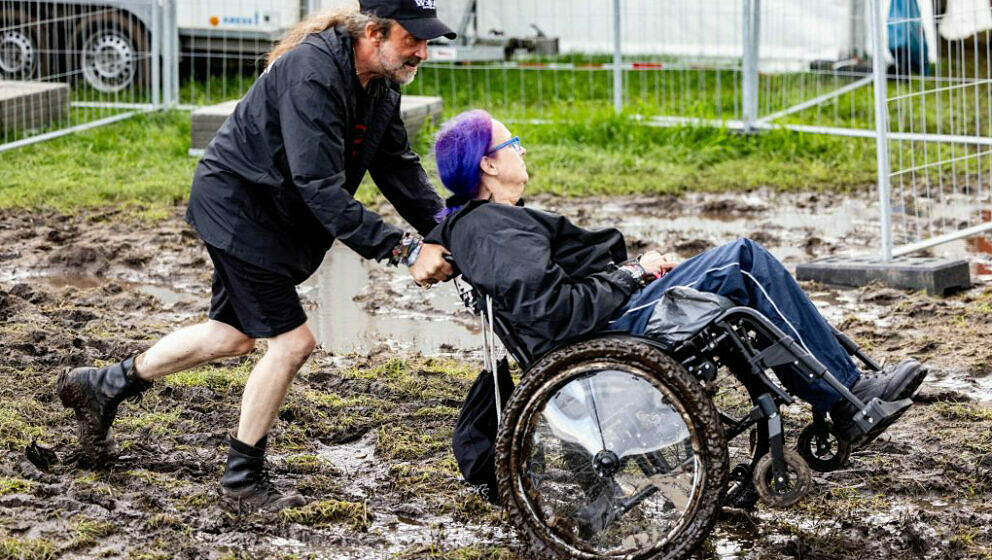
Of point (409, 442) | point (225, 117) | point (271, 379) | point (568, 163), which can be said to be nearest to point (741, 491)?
point (409, 442)

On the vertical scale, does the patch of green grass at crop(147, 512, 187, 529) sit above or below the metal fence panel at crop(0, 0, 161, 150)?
below

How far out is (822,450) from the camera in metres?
4.27

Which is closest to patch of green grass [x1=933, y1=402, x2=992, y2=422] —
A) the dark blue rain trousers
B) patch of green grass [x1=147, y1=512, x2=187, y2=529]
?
the dark blue rain trousers

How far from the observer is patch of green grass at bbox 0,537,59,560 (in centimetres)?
404

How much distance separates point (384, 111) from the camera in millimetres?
4531

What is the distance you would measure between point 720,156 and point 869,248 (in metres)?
2.81

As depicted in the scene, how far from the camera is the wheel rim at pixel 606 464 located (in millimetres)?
3904

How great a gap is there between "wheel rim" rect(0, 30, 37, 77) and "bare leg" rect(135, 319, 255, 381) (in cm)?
872

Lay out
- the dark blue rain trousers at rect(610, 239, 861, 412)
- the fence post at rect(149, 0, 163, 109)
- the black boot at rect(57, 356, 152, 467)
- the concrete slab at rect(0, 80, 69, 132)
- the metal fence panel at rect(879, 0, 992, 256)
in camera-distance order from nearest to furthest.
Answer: the dark blue rain trousers at rect(610, 239, 861, 412)
the black boot at rect(57, 356, 152, 467)
the metal fence panel at rect(879, 0, 992, 256)
the concrete slab at rect(0, 80, 69, 132)
the fence post at rect(149, 0, 163, 109)

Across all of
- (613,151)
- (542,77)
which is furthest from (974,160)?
(542,77)

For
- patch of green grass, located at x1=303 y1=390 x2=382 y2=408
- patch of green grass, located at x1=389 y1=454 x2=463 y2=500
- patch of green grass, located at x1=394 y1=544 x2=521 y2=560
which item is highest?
patch of green grass, located at x1=303 y1=390 x2=382 y2=408

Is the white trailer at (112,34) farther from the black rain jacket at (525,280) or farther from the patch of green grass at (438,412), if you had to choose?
the black rain jacket at (525,280)

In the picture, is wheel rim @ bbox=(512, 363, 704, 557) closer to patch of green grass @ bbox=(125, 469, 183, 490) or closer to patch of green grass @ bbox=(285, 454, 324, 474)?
patch of green grass @ bbox=(285, 454, 324, 474)

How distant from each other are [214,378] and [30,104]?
6506 millimetres
